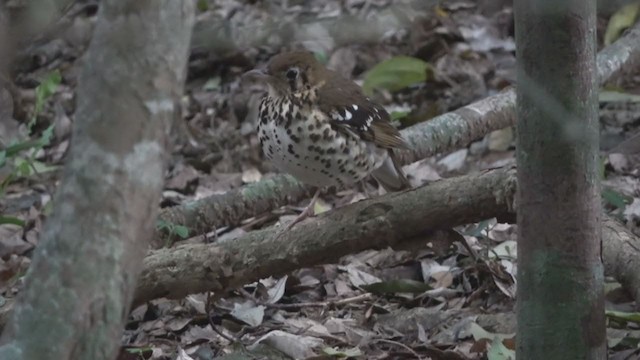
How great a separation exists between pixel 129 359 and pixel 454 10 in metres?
5.23

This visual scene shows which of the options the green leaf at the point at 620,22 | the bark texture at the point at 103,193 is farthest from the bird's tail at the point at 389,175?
the bark texture at the point at 103,193

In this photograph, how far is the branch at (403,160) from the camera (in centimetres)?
559

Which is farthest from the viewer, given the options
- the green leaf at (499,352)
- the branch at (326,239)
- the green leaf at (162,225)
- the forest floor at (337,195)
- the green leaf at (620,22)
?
the green leaf at (620,22)

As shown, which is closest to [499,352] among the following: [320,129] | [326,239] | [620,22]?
[326,239]

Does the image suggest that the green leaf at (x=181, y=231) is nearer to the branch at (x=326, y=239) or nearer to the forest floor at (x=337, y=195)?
the forest floor at (x=337, y=195)

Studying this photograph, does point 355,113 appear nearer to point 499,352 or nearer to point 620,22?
point 499,352

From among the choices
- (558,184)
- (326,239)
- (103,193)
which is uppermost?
(103,193)

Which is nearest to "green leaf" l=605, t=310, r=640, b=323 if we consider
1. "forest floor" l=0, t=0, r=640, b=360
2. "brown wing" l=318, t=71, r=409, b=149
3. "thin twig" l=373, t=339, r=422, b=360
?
"forest floor" l=0, t=0, r=640, b=360

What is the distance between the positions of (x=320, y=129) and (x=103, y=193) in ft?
8.80

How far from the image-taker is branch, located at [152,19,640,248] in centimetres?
559

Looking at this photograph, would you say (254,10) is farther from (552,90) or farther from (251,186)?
(552,90)

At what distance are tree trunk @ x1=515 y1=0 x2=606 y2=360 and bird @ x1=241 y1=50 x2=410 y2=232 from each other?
5.54 ft

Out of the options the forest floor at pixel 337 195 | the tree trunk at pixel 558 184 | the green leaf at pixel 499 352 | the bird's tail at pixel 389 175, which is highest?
the tree trunk at pixel 558 184

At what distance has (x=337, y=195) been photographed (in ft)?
20.7
